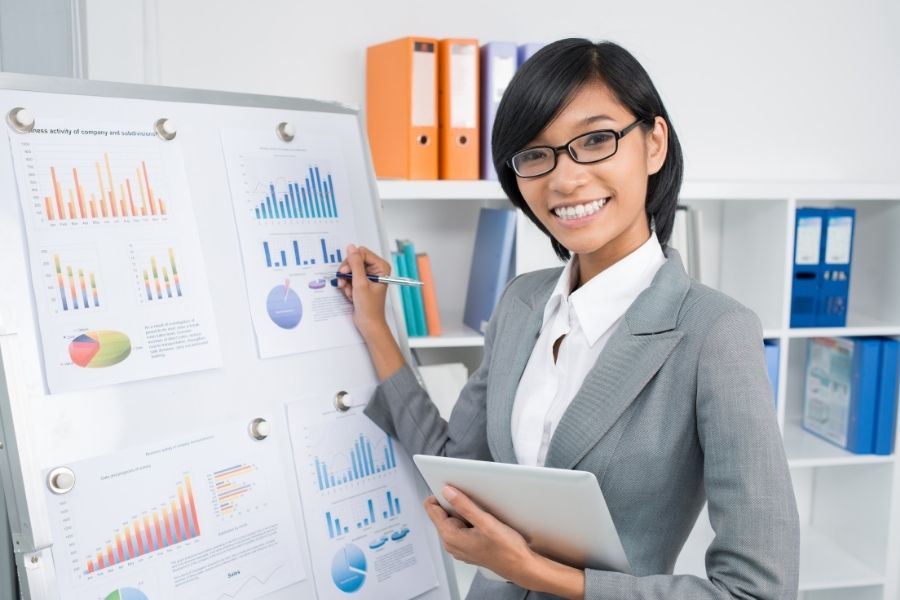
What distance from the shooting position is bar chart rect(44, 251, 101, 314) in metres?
0.99

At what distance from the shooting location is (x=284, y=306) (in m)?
1.25

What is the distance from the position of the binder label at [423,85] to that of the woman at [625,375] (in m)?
0.85

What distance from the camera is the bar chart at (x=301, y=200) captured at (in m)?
1.26

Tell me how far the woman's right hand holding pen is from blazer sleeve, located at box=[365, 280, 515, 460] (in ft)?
0.09

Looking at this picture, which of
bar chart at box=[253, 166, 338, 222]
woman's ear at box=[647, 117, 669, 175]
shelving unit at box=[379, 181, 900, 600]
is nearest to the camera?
woman's ear at box=[647, 117, 669, 175]

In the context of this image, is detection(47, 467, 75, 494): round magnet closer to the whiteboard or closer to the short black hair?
the whiteboard

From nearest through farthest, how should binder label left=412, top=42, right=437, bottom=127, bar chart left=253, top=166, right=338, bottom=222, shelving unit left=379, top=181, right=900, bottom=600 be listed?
1. bar chart left=253, top=166, right=338, bottom=222
2. binder label left=412, top=42, right=437, bottom=127
3. shelving unit left=379, top=181, right=900, bottom=600

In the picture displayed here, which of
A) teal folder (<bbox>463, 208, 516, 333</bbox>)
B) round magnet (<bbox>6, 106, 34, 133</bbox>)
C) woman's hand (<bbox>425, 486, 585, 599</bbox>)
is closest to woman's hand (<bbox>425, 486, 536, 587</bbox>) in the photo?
woman's hand (<bbox>425, 486, 585, 599</bbox>)

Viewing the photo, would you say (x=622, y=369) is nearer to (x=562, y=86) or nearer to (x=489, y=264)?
(x=562, y=86)

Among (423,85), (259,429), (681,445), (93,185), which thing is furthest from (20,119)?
(423,85)

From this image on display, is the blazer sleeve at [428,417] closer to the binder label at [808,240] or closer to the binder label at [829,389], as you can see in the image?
the binder label at [808,240]

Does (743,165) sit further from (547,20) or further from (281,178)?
(281,178)

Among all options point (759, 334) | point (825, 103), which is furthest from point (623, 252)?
point (825, 103)

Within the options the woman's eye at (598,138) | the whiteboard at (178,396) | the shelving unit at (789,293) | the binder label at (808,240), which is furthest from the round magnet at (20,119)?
the binder label at (808,240)
